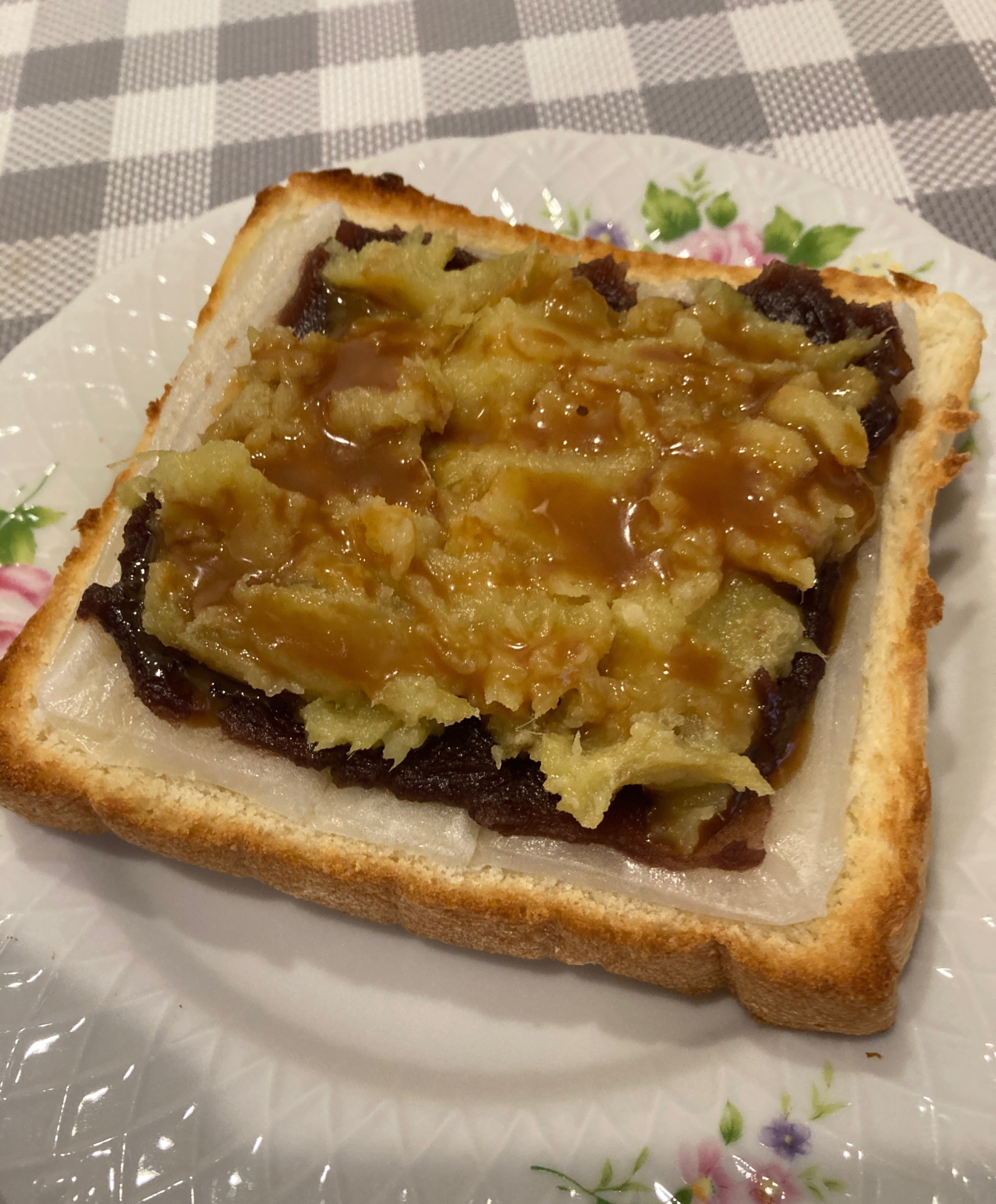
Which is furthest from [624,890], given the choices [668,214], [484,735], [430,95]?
[430,95]

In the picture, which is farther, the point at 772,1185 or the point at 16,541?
the point at 16,541

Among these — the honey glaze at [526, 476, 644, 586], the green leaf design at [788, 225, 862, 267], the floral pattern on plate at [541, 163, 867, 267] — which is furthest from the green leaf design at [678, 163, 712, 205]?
the honey glaze at [526, 476, 644, 586]

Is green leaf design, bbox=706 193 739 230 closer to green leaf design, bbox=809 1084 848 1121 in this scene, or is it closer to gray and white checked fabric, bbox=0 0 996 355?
gray and white checked fabric, bbox=0 0 996 355

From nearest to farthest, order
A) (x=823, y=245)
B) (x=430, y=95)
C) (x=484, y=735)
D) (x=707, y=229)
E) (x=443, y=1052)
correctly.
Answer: (x=484, y=735), (x=443, y=1052), (x=823, y=245), (x=707, y=229), (x=430, y=95)

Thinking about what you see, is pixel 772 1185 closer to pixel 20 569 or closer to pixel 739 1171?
pixel 739 1171

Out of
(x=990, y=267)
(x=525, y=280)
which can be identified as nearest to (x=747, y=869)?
(x=525, y=280)
